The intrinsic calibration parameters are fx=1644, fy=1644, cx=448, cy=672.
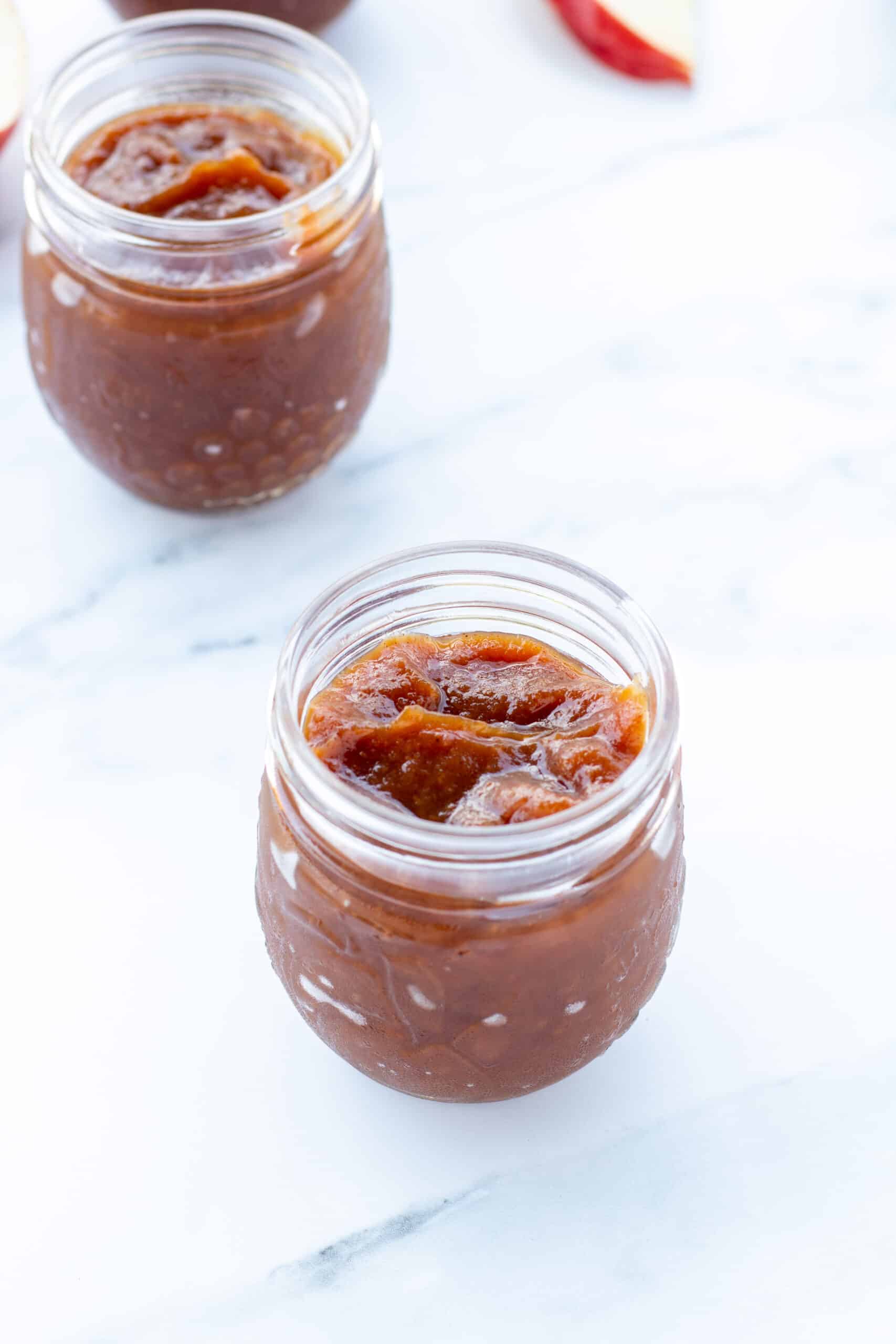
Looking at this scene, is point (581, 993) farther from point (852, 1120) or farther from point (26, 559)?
point (26, 559)

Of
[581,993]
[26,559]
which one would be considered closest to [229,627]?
[26,559]

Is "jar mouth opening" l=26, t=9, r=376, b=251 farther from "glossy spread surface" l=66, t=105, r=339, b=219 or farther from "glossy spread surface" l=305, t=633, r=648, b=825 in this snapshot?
"glossy spread surface" l=305, t=633, r=648, b=825

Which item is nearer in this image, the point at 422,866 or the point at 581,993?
the point at 422,866

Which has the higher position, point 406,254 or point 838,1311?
point 406,254

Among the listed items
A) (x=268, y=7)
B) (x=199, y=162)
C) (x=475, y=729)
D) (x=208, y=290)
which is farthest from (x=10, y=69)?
(x=475, y=729)

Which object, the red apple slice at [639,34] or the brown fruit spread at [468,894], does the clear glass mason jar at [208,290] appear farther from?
the red apple slice at [639,34]

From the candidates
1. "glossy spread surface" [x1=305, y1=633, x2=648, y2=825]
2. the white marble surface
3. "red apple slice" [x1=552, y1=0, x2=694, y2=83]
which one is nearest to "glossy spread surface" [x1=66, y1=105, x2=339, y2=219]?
the white marble surface
